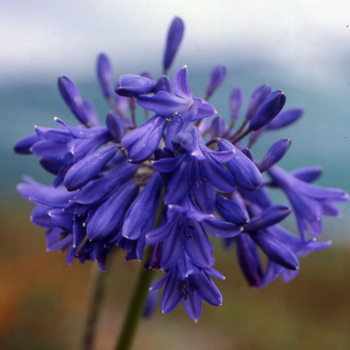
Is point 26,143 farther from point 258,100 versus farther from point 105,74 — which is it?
point 258,100

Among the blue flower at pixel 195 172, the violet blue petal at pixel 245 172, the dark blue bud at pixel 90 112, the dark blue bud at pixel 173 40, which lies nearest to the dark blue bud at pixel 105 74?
the dark blue bud at pixel 90 112

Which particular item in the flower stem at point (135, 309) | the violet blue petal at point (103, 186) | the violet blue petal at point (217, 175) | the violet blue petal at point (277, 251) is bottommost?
the flower stem at point (135, 309)

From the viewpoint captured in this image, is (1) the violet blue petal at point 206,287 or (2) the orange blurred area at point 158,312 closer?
(1) the violet blue petal at point 206,287

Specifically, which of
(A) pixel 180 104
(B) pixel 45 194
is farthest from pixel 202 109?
(B) pixel 45 194

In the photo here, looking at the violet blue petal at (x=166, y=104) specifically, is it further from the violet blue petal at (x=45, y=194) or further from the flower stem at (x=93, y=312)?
the flower stem at (x=93, y=312)

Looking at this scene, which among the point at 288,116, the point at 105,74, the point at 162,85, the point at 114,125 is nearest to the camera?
the point at 162,85

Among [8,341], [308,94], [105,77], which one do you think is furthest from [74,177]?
[308,94]

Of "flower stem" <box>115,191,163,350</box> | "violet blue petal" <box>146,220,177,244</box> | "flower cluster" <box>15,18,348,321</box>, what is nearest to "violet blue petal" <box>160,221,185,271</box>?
"flower cluster" <box>15,18,348,321</box>
